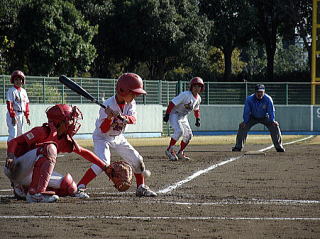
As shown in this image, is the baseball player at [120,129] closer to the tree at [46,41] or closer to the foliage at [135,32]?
the foliage at [135,32]

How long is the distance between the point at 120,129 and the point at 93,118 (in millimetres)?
21033

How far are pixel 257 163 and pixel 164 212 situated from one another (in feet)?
27.4

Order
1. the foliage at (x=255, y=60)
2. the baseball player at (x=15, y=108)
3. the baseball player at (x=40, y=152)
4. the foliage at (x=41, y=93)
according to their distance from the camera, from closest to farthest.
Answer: the baseball player at (x=40, y=152) < the baseball player at (x=15, y=108) < the foliage at (x=41, y=93) < the foliage at (x=255, y=60)

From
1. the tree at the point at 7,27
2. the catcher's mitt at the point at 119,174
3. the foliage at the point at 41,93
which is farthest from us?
the tree at the point at 7,27

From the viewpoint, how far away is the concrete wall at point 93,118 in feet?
96.8

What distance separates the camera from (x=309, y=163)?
17.6m

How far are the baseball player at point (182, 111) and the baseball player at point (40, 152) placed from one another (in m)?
8.61

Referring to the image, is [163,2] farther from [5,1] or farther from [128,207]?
[128,207]

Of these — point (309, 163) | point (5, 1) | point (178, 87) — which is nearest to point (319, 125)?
point (178, 87)

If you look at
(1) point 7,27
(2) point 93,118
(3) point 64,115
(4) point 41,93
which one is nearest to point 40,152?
(3) point 64,115

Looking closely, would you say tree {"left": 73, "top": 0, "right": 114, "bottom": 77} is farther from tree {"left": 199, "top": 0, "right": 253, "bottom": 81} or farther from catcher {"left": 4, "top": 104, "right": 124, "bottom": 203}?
catcher {"left": 4, "top": 104, "right": 124, "bottom": 203}

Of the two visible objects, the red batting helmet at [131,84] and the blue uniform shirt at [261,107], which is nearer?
the red batting helmet at [131,84]

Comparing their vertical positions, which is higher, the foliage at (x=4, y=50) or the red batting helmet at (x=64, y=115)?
the foliage at (x=4, y=50)

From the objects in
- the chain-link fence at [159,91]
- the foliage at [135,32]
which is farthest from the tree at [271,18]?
the chain-link fence at [159,91]
